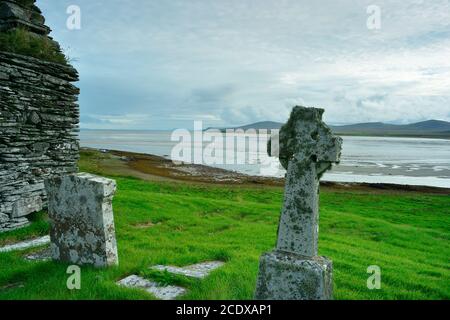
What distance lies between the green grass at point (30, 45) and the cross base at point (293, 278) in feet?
36.1

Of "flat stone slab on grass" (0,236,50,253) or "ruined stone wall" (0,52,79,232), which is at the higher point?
"ruined stone wall" (0,52,79,232)

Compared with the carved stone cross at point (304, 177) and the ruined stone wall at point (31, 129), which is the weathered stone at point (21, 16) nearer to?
the ruined stone wall at point (31, 129)

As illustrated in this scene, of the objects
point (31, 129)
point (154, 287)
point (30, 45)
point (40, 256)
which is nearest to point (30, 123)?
point (31, 129)

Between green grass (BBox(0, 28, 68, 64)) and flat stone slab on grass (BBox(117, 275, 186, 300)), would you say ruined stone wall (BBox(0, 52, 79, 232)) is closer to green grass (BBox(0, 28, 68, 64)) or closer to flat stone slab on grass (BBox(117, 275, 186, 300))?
green grass (BBox(0, 28, 68, 64))

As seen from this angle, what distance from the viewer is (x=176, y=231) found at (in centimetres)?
1226

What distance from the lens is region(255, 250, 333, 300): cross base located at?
4957 mm

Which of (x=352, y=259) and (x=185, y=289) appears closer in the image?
(x=185, y=289)

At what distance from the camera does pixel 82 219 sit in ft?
25.3

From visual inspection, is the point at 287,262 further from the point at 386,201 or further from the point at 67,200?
the point at 386,201

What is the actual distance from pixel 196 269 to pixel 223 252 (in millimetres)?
1278

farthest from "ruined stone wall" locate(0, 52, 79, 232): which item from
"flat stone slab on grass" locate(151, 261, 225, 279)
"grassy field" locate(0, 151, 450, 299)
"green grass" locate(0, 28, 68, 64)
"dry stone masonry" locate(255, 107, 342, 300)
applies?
"dry stone masonry" locate(255, 107, 342, 300)

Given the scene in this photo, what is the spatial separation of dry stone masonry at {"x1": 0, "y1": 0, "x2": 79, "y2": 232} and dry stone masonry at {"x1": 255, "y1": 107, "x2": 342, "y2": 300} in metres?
9.23
